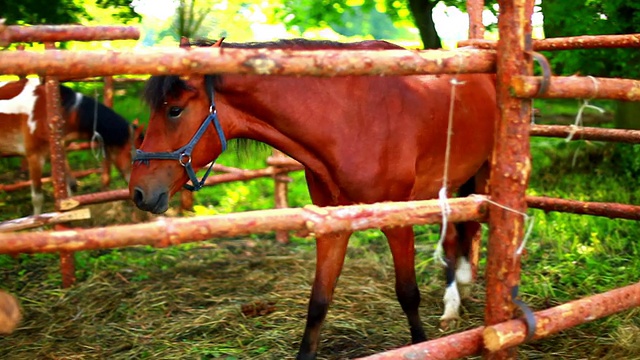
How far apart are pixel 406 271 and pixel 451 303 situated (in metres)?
0.82

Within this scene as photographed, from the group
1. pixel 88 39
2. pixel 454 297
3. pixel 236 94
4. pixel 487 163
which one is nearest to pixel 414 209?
pixel 236 94

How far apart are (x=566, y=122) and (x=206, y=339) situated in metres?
6.28

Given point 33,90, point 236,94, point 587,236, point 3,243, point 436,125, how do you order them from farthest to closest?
point 33,90 < point 587,236 < point 436,125 < point 236,94 < point 3,243

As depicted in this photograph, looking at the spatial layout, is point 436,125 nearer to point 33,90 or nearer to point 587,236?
point 587,236

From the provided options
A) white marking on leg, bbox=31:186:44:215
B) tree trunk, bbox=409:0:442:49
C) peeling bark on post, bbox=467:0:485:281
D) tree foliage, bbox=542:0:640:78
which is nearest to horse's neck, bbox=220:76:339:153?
peeling bark on post, bbox=467:0:485:281

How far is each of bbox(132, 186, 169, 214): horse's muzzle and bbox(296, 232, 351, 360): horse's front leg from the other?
0.86m

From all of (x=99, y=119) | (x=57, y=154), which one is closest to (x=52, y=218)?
(x=57, y=154)

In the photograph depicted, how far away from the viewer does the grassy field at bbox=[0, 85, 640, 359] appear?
3.77 metres

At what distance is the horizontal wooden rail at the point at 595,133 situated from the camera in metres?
4.10

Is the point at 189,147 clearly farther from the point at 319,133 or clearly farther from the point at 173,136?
the point at 319,133

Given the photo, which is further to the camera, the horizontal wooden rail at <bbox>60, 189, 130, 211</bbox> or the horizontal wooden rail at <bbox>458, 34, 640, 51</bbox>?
the horizontal wooden rail at <bbox>60, 189, 130, 211</bbox>

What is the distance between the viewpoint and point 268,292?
4.79 metres

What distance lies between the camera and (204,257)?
5781 millimetres

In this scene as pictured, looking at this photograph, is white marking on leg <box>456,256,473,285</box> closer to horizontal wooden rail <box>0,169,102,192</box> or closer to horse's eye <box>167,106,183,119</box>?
horse's eye <box>167,106,183,119</box>
